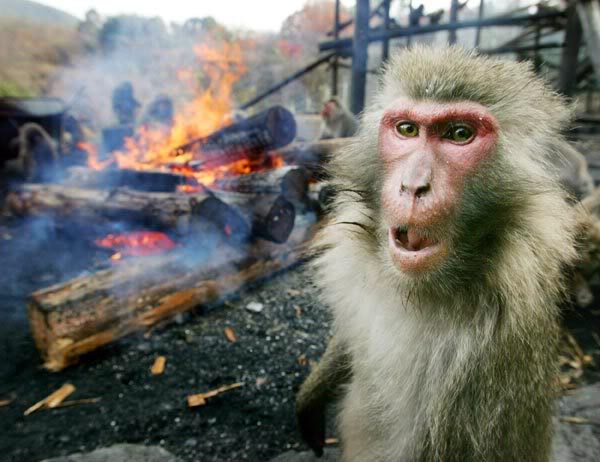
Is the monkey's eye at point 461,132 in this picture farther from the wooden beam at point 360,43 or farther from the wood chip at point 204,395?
the wooden beam at point 360,43

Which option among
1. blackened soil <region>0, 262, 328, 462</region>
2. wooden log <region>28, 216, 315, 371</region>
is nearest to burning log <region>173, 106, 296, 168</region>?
wooden log <region>28, 216, 315, 371</region>

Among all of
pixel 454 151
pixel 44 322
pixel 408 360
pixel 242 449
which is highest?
pixel 454 151

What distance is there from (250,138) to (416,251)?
390 centimetres

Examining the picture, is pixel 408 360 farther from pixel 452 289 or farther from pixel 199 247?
pixel 199 247

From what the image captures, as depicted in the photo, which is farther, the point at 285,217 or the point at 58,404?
the point at 285,217

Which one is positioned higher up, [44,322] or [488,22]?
[488,22]

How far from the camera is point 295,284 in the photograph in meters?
4.11

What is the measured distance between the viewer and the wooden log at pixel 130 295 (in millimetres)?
2826

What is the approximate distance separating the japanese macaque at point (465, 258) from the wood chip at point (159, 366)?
1.73 m

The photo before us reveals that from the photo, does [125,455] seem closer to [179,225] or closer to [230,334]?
[230,334]

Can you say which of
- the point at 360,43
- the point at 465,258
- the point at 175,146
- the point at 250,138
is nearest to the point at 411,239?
the point at 465,258

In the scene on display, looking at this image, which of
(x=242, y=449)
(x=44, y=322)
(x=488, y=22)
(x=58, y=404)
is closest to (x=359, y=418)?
(x=242, y=449)

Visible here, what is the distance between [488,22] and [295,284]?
16.5ft

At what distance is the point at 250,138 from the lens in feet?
16.3
